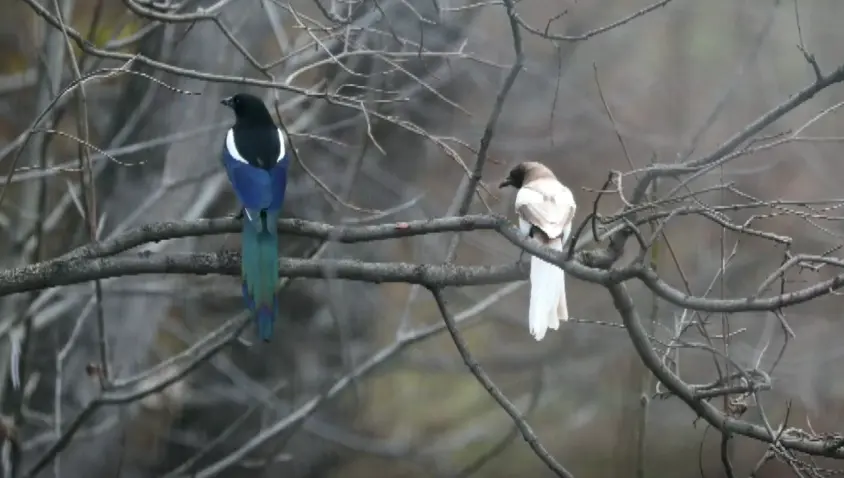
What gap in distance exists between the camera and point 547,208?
174cm

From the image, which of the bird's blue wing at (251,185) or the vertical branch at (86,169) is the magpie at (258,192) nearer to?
the bird's blue wing at (251,185)

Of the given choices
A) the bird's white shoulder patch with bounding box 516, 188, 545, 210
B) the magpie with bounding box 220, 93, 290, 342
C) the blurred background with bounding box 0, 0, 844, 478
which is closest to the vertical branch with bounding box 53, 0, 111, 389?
the magpie with bounding box 220, 93, 290, 342

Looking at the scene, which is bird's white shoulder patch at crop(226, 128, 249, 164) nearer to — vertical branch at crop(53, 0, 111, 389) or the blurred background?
vertical branch at crop(53, 0, 111, 389)

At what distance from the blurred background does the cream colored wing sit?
917 mm

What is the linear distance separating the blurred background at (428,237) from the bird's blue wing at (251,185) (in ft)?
2.73

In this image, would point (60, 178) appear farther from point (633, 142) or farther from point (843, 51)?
point (843, 51)

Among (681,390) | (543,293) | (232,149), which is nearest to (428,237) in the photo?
(232,149)

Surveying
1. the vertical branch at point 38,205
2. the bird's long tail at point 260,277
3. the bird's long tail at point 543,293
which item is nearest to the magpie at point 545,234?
the bird's long tail at point 543,293

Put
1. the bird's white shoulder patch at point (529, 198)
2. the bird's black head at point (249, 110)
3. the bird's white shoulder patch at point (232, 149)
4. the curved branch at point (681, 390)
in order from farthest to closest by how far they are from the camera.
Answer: the bird's black head at point (249, 110) → the bird's white shoulder patch at point (232, 149) → the bird's white shoulder patch at point (529, 198) → the curved branch at point (681, 390)

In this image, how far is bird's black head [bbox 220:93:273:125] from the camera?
6.64 ft

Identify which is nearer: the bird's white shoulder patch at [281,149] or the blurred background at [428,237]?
the bird's white shoulder patch at [281,149]

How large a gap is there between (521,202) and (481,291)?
5.43 ft

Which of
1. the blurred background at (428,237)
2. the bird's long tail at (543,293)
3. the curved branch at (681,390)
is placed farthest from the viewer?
the blurred background at (428,237)

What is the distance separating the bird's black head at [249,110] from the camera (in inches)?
79.7
